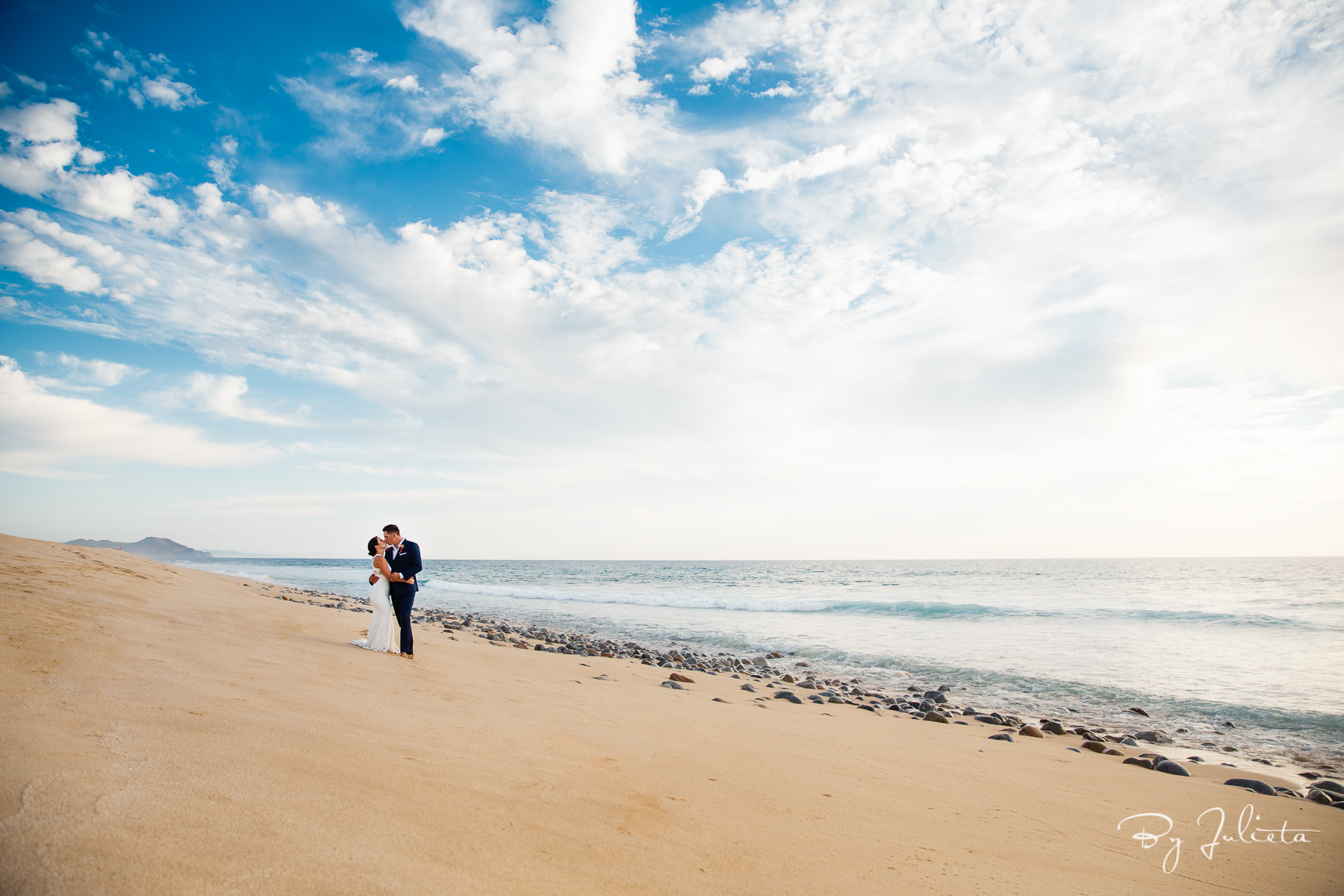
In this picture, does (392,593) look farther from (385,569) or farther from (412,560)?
(412,560)

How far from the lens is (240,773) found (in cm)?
263

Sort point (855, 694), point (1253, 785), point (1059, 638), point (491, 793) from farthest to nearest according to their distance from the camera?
point (1059, 638) < point (855, 694) < point (1253, 785) < point (491, 793)

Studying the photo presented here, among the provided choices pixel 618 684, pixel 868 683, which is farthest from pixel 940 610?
pixel 618 684

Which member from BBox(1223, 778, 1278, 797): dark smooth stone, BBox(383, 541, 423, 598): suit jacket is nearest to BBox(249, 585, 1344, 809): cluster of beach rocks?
BBox(1223, 778, 1278, 797): dark smooth stone

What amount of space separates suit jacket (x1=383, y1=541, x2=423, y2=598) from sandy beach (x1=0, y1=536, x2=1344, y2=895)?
4.34 ft

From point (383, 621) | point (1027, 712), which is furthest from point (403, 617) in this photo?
point (1027, 712)

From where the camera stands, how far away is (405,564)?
8555 mm

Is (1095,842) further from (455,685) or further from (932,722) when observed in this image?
(455,685)

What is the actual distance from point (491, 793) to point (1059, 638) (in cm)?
2058

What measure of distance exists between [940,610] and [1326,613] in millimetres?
14046

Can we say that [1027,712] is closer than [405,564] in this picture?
No

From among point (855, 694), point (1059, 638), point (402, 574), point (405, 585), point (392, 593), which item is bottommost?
point (855, 694)

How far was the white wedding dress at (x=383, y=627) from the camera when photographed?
831cm

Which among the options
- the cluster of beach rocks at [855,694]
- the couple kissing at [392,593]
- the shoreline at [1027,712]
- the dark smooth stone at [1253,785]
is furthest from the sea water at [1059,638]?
the couple kissing at [392,593]
